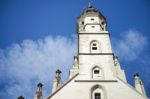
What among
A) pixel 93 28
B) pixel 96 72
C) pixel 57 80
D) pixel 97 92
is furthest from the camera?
pixel 93 28

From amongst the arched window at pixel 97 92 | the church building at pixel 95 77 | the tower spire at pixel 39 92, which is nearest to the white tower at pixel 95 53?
the church building at pixel 95 77

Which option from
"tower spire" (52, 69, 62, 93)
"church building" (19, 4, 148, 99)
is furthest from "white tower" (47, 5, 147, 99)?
"tower spire" (52, 69, 62, 93)

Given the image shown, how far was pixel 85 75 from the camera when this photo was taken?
24.0 meters

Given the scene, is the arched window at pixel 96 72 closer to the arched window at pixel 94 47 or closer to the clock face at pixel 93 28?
the arched window at pixel 94 47

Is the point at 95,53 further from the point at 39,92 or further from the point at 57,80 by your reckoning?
the point at 39,92

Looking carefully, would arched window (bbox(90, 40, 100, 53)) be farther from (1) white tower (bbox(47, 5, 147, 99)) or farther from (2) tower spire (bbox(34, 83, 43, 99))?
(2) tower spire (bbox(34, 83, 43, 99))

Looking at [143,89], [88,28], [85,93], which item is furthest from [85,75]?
[88,28]

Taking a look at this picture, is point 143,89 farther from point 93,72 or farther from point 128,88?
point 93,72

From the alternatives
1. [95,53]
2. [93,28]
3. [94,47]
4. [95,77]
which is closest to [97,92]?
[95,77]

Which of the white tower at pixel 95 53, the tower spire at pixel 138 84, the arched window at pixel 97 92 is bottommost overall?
the arched window at pixel 97 92

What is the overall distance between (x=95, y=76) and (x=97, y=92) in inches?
86.3

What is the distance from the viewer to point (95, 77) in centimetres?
2389

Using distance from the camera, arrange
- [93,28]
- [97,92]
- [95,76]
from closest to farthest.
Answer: [97,92]
[95,76]
[93,28]

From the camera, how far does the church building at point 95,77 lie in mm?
21641
